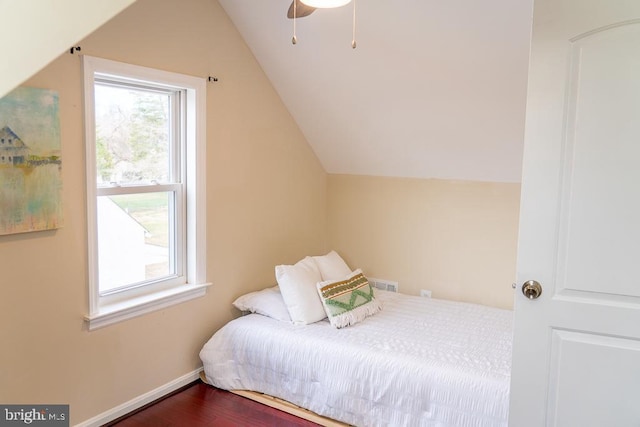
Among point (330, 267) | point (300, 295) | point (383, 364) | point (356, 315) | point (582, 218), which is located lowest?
point (383, 364)

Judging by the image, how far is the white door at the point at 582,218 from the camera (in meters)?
1.85

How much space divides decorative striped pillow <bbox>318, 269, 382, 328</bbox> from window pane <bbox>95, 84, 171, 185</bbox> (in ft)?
4.12

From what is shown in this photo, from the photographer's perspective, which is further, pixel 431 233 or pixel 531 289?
pixel 431 233

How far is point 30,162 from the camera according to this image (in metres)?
2.27

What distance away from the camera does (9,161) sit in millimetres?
2188

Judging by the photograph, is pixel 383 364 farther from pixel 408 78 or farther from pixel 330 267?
pixel 408 78

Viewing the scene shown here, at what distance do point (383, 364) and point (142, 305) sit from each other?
138 cm

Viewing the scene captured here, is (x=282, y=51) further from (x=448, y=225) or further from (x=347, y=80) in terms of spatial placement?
(x=448, y=225)

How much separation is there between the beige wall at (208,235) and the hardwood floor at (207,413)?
125 mm

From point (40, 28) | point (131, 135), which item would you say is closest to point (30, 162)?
point (131, 135)

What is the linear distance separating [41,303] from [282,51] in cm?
210

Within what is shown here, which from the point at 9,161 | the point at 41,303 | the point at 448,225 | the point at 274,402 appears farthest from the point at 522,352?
the point at 9,161

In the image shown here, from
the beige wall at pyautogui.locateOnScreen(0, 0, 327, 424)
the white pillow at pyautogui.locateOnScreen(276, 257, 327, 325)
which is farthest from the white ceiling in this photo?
the white pillow at pyautogui.locateOnScreen(276, 257, 327, 325)

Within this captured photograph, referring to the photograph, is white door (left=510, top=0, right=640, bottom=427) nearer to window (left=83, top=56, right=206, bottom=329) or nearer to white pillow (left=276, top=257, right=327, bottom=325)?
white pillow (left=276, top=257, right=327, bottom=325)
